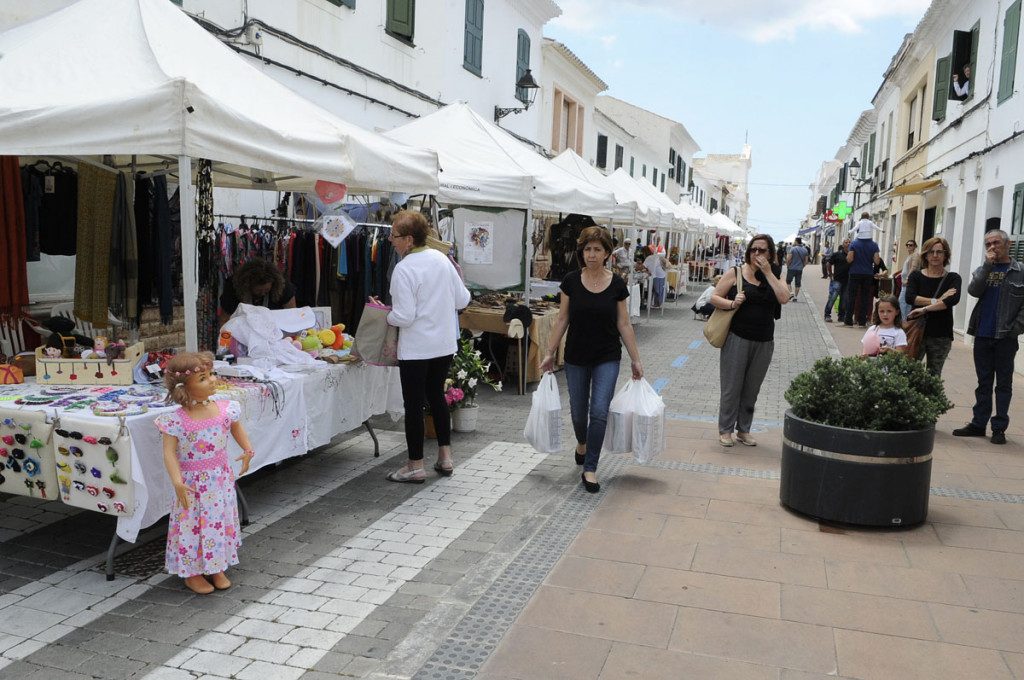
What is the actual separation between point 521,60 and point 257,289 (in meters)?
13.6

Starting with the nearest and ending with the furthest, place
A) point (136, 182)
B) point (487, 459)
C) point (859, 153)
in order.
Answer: point (136, 182), point (487, 459), point (859, 153)

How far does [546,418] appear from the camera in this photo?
5707 millimetres

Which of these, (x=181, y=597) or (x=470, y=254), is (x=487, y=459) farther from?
(x=470, y=254)

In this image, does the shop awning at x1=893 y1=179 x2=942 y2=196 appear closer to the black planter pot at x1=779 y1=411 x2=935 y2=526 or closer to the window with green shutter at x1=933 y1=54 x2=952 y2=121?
the window with green shutter at x1=933 y1=54 x2=952 y2=121

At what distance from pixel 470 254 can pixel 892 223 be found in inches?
705

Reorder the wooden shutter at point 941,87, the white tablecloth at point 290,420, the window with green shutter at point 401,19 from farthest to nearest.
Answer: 1. the wooden shutter at point 941,87
2. the window with green shutter at point 401,19
3. the white tablecloth at point 290,420

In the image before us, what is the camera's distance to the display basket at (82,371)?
4.52m

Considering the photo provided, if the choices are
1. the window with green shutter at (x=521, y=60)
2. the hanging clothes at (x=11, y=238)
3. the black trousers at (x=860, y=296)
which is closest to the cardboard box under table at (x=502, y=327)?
the hanging clothes at (x=11, y=238)

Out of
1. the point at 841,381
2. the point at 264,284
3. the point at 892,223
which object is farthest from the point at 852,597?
the point at 892,223

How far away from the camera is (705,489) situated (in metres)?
5.60

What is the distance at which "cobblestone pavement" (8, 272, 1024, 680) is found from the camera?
330 centimetres

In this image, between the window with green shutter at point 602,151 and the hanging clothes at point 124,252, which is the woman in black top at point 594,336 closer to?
the hanging clothes at point 124,252

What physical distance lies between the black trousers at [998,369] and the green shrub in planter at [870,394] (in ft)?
6.75

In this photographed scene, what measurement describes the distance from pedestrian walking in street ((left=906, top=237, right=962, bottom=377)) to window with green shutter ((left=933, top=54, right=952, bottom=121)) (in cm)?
1060
